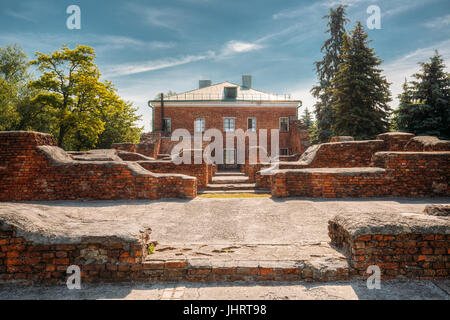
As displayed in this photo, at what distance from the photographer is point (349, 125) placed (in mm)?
19312

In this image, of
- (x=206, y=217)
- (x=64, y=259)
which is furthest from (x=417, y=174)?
(x=64, y=259)

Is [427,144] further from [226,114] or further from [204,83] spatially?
[204,83]

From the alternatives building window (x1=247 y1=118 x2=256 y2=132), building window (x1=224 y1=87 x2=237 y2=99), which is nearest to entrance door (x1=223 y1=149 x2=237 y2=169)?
building window (x1=247 y1=118 x2=256 y2=132)

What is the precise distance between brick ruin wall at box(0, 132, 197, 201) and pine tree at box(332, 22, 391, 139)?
669 inches

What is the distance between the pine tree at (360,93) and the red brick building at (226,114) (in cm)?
685

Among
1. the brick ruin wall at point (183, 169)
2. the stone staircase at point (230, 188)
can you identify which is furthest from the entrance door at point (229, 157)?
the brick ruin wall at point (183, 169)

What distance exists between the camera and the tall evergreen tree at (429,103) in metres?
16.6

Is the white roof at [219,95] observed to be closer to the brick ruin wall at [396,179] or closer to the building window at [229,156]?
the building window at [229,156]

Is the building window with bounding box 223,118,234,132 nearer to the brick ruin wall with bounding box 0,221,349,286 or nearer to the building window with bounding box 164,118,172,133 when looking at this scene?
the building window with bounding box 164,118,172,133

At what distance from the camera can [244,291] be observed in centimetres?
260

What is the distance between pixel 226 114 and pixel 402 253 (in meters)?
24.1

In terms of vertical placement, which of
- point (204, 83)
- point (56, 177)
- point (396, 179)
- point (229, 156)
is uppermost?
point (204, 83)

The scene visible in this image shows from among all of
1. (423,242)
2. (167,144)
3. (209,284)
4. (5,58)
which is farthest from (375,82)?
(5,58)
